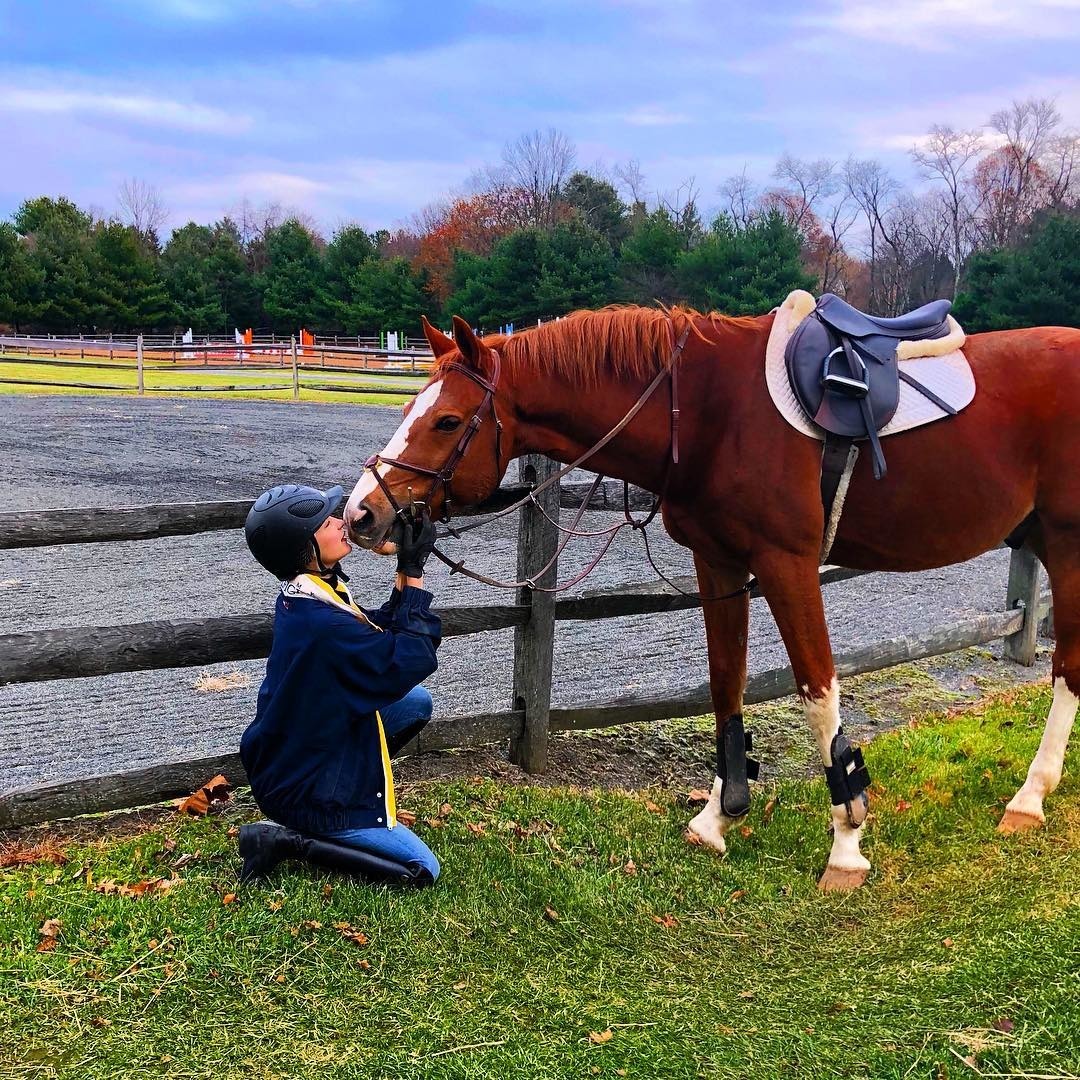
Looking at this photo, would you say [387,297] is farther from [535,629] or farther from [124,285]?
[535,629]

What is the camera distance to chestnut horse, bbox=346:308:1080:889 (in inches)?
124

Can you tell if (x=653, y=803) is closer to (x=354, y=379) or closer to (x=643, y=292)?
(x=354, y=379)

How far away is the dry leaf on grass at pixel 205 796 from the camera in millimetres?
3668

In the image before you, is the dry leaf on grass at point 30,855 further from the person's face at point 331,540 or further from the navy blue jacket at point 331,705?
the person's face at point 331,540

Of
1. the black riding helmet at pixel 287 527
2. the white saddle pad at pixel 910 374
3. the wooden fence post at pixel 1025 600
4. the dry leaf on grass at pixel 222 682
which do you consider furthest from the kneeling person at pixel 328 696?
the wooden fence post at pixel 1025 600

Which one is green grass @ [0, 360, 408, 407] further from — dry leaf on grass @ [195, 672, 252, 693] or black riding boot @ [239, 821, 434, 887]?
black riding boot @ [239, 821, 434, 887]

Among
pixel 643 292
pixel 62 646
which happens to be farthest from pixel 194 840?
pixel 643 292

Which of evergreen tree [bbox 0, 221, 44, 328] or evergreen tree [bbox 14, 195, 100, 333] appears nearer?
evergreen tree [bbox 0, 221, 44, 328]

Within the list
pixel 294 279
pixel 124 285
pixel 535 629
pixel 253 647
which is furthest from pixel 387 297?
pixel 253 647

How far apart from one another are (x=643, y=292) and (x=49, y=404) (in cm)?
2582

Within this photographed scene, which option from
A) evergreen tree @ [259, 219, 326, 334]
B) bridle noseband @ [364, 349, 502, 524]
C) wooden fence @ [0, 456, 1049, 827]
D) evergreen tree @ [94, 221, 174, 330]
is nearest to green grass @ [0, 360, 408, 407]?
evergreen tree @ [94, 221, 174, 330]

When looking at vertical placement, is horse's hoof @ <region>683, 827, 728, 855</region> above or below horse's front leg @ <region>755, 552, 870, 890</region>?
below

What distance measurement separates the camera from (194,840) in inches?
135

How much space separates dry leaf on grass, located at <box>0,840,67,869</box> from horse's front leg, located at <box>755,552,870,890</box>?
2.74 meters
